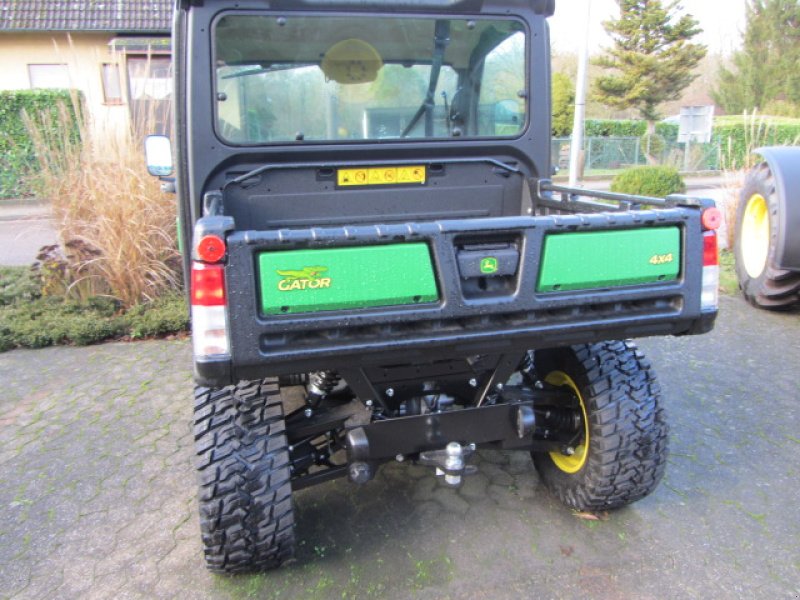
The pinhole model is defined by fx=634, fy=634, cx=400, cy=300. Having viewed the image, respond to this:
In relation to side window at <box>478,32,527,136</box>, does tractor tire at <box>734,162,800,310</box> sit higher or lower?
lower

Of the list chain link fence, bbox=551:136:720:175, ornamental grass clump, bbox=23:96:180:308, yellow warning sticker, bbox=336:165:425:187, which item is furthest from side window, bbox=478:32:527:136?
chain link fence, bbox=551:136:720:175

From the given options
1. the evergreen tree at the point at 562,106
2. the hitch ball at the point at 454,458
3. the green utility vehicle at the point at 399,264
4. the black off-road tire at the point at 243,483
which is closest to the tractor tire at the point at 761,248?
the green utility vehicle at the point at 399,264

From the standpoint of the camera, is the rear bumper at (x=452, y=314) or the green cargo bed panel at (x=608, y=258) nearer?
the rear bumper at (x=452, y=314)

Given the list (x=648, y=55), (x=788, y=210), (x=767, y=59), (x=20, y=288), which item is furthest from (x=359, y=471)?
(x=767, y=59)

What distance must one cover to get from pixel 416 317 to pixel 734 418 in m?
2.56

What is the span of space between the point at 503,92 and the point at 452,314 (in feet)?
5.02

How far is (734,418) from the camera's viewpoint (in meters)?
3.64

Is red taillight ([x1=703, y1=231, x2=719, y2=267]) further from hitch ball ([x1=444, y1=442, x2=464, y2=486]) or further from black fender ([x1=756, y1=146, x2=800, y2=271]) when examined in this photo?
black fender ([x1=756, y1=146, x2=800, y2=271])

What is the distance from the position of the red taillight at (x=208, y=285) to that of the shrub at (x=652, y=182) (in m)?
9.81

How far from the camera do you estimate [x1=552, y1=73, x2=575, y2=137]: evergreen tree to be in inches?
800

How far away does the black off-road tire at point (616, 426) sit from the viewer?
2562 millimetres

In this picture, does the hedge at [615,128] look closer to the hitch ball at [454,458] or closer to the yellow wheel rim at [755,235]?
the yellow wheel rim at [755,235]

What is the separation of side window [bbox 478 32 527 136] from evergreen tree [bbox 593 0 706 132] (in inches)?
932

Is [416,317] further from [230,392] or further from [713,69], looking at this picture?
[713,69]
